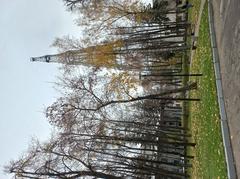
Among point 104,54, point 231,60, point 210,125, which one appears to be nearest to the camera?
point 231,60

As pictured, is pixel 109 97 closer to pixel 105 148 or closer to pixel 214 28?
pixel 105 148

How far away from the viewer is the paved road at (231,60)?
13.5 m

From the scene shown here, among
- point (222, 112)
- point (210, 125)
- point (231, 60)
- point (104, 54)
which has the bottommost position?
point (210, 125)

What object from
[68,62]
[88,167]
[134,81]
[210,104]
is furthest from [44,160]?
[210,104]

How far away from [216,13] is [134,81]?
46.6 feet

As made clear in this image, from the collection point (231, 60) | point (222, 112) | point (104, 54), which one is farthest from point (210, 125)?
point (104, 54)

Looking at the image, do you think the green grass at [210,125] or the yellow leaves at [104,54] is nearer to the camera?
the green grass at [210,125]

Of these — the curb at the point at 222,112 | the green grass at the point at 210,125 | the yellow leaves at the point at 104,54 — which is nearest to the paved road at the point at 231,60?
the curb at the point at 222,112

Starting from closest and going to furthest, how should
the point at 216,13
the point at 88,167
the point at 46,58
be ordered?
the point at 216,13 → the point at 88,167 → the point at 46,58

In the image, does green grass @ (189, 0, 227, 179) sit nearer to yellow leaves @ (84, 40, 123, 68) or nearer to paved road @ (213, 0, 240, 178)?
paved road @ (213, 0, 240, 178)

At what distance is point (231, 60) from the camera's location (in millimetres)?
14727

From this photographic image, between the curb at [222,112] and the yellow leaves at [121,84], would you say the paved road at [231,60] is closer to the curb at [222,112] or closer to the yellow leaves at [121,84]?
the curb at [222,112]

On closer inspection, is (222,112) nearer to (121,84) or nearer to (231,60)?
(231,60)

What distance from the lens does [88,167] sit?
29.7 meters
